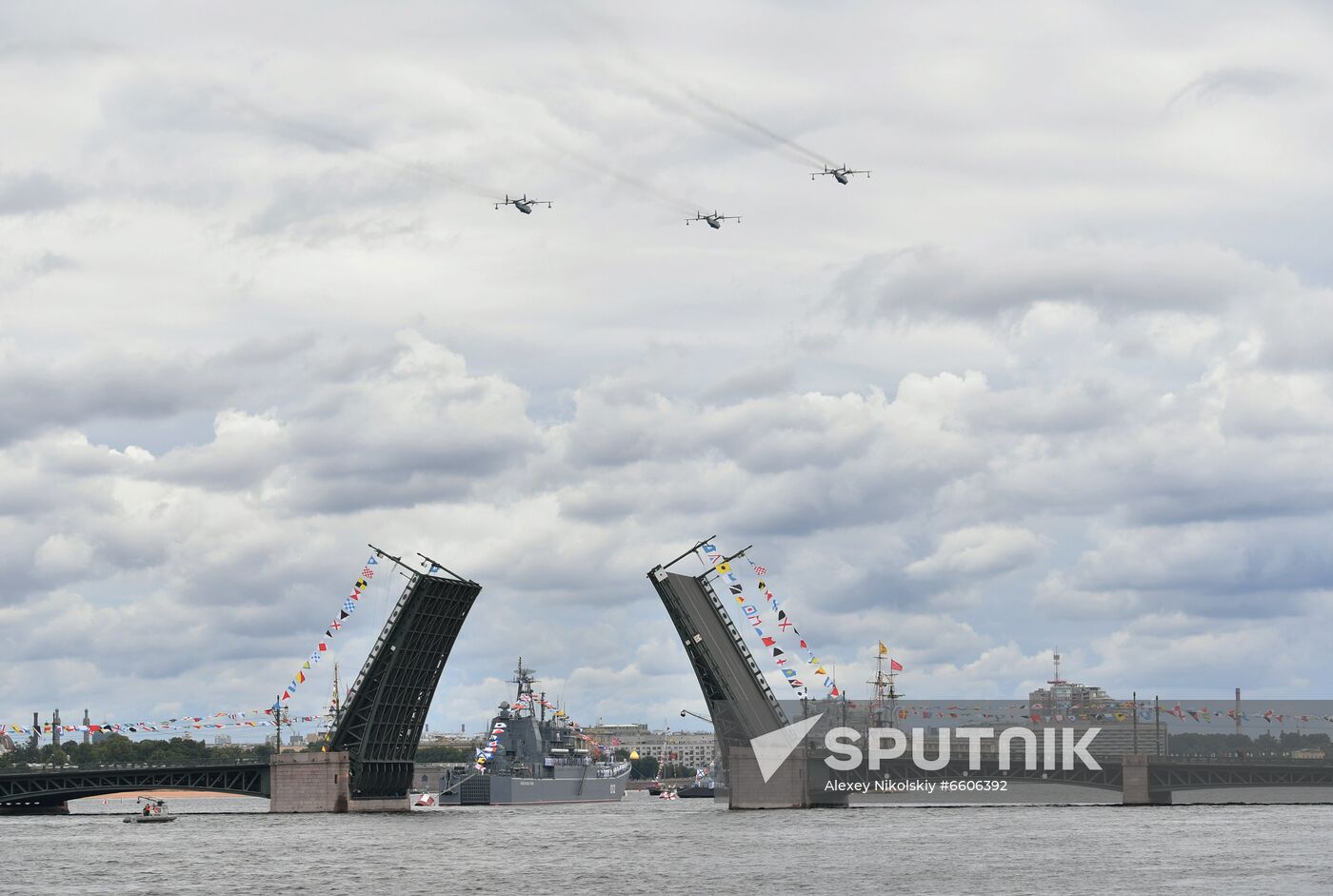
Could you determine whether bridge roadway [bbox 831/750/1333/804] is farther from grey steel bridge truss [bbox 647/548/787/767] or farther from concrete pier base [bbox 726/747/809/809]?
grey steel bridge truss [bbox 647/548/787/767]

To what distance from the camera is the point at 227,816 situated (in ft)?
329

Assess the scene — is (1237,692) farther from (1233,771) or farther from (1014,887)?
(1014,887)

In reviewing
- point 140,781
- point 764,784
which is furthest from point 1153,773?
point 140,781

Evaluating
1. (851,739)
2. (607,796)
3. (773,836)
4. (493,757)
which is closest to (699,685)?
(773,836)

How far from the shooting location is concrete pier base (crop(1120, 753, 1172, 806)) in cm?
9881

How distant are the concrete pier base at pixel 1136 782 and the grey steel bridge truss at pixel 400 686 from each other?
39.7 metres

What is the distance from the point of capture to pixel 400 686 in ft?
261

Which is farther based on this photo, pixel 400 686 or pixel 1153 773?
pixel 1153 773

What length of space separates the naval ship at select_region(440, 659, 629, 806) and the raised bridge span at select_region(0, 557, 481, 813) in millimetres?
31143

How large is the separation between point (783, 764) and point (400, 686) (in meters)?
17.9

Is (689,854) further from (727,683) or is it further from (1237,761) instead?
(1237,761)

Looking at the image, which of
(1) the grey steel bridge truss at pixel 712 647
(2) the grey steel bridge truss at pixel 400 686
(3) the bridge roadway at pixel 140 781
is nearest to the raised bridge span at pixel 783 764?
(1) the grey steel bridge truss at pixel 712 647

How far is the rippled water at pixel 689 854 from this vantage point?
1927 inches

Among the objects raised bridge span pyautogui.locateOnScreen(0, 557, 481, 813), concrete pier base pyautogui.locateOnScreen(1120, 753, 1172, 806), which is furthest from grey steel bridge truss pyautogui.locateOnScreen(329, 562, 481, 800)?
concrete pier base pyautogui.locateOnScreen(1120, 753, 1172, 806)
